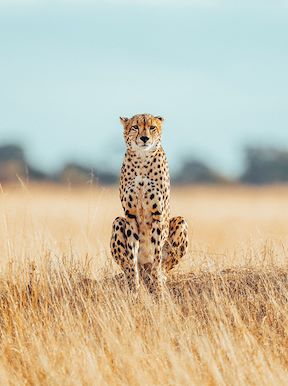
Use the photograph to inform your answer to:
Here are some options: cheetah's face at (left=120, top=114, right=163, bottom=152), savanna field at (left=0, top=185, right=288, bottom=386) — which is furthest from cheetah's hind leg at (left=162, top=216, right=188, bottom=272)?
cheetah's face at (left=120, top=114, right=163, bottom=152)

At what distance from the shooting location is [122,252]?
5.88m

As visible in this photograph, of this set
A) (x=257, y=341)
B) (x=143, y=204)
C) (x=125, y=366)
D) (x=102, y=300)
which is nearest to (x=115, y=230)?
(x=143, y=204)

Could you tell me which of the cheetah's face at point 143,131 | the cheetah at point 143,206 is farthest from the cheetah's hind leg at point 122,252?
the cheetah's face at point 143,131

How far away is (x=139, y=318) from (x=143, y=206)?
1.08m

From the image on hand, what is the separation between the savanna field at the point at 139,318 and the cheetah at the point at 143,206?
0.14m

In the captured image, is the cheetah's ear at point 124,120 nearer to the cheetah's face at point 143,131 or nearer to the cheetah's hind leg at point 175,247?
the cheetah's face at point 143,131

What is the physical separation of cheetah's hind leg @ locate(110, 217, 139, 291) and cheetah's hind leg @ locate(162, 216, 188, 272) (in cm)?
31

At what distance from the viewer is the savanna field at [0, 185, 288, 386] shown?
13.2 feet

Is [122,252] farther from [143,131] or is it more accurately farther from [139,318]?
[139,318]

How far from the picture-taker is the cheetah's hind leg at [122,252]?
579 centimetres

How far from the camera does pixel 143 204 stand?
5.82 meters

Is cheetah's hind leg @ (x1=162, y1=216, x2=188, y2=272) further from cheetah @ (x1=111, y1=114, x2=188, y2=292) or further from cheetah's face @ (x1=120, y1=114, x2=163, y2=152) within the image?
cheetah's face @ (x1=120, y1=114, x2=163, y2=152)

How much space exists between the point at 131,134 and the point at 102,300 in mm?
1101

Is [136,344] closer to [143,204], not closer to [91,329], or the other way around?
[91,329]
